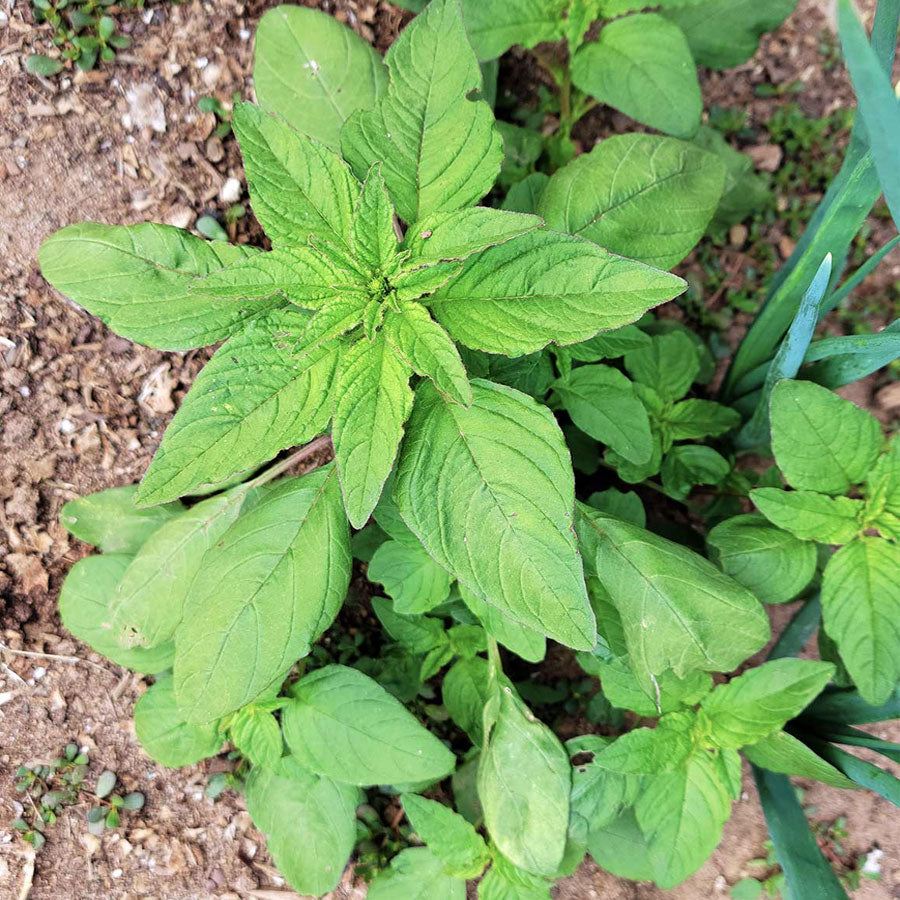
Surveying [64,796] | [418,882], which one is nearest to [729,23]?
[418,882]

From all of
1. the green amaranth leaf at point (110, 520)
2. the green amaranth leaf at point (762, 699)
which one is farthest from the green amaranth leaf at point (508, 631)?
the green amaranth leaf at point (110, 520)

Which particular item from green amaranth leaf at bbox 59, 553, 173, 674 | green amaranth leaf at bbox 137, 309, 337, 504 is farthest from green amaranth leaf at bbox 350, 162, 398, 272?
green amaranth leaf at bbox 59, 553, 173, 674

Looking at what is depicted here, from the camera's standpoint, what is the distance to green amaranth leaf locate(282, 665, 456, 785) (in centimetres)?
168

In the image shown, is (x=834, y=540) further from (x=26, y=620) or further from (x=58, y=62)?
(x=58, y=62)

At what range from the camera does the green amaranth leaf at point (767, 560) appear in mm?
1668

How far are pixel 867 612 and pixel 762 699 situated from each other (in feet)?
0.91

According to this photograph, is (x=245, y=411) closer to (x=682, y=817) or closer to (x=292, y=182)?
(x=292, y=182)

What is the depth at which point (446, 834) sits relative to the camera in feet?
5.87

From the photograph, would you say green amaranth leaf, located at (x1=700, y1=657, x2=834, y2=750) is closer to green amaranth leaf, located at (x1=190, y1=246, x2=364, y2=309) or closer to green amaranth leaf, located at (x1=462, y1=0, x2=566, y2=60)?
green amaranth leaf, located at (x1=190, y1=246, x2=364, y2=309)

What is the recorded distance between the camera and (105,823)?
1.98 metres

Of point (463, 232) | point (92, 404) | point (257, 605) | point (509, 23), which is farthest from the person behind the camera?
point (92, 404)

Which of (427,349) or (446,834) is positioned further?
(446,834)

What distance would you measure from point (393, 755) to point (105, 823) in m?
0.86

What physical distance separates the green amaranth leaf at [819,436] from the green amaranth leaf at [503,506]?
1.97 feet
